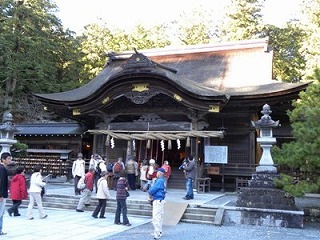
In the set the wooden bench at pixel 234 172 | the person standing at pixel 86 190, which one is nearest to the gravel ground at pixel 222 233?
the person standing at pixel 86 190

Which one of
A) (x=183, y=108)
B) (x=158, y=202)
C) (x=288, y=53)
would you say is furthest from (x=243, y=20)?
(x=158, y=202)

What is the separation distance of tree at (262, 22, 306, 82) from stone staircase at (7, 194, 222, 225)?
63.7 ft

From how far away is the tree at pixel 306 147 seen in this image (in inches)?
331

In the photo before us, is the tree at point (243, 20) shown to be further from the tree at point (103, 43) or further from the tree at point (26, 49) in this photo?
the tree at point (26, 49)

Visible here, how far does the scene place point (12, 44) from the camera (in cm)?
2397

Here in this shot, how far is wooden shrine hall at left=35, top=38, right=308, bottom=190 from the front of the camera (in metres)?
13.1

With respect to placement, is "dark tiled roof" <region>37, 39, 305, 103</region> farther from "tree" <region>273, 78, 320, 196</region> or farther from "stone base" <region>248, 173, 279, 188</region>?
"stone base" <region>248, 173, 279, 188</region>

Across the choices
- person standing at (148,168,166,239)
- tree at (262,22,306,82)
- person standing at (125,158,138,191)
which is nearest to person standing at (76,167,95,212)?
person standing at (125,158,138,191)

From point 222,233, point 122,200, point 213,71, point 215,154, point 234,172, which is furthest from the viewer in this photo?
point 213,71

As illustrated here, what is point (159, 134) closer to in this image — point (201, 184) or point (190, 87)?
point (190, 87)

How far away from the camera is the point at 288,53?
2766 centimetres

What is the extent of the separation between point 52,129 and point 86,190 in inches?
427

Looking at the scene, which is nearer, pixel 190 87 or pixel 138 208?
pixel 138 208

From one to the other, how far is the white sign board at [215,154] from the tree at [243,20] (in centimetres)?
1797
